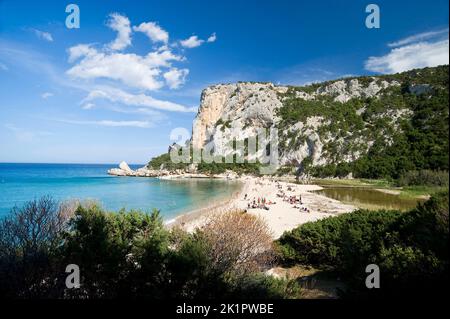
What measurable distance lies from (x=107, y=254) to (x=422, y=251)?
6.90m

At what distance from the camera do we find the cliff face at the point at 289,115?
77688 mm

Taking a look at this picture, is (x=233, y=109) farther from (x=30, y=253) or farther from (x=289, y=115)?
(x=30, y=253)

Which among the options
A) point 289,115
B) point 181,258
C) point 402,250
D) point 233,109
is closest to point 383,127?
point 402,250

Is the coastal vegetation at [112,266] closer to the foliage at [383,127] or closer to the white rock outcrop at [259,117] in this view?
the foliage at [383,127]

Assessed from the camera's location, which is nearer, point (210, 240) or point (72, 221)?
point (72, 221)

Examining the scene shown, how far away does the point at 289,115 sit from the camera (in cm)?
10225

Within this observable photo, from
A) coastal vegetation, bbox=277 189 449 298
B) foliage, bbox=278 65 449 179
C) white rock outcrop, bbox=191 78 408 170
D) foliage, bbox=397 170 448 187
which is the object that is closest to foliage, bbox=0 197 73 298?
coastal vegetation, bbox=277 189 449 298

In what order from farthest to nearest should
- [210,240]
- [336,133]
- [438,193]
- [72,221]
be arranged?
[336,133], [210,240], [72,221], [438,193]

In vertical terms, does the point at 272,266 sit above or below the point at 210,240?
below

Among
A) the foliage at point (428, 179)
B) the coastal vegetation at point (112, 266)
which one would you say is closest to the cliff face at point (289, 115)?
the coastal vegetation at point (112, 266)

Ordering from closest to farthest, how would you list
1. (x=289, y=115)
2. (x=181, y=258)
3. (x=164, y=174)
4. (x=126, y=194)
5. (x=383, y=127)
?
(x=181, y=258) → (x=383, y=127) → (x=126, y=194) → (x=164, y=174) → (x=289, y=115)
